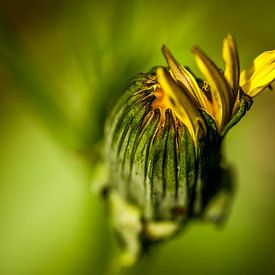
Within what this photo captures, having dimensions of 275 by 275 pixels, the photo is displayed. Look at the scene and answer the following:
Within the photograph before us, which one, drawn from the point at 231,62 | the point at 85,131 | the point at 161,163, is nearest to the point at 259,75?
the point at 231,62

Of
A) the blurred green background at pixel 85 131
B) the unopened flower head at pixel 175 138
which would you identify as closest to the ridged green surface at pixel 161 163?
the unopened flower head at pixel 175 138

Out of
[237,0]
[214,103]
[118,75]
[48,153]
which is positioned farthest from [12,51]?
[237,0]

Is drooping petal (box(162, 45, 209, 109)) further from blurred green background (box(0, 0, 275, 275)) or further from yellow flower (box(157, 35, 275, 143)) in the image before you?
blurred green background (box(0, 0, 275, 275))

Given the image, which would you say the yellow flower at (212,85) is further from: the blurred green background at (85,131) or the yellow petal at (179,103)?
the blurred green background at (85,131)

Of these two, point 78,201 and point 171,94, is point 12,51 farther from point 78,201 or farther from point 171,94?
point 171,94

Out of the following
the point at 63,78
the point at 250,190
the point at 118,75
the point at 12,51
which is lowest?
the point at 250,190

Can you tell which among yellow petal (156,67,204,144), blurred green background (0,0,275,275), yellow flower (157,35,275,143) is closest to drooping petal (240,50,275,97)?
yellow flower (157,35,275,143)

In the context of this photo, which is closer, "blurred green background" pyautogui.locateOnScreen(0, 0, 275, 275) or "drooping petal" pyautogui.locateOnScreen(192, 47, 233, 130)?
"drooping petal" pyautogui.locateOnScreen(192, 47, 233, 130)
